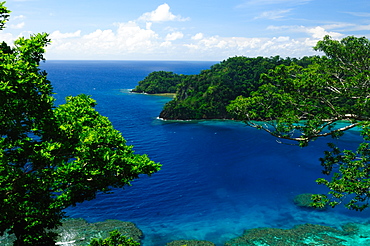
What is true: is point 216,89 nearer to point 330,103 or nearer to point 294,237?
point 294,237

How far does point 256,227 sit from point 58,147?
35137 mm

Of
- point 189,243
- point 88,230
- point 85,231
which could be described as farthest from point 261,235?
point 85,231

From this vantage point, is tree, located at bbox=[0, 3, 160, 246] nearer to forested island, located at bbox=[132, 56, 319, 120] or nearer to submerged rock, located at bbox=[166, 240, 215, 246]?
submerged rock, located at bbox=[166, 240, 215, 246]

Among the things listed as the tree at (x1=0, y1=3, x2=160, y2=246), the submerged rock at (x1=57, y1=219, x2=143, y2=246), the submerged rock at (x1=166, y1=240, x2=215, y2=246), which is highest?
the tree at (x1=0, y1=3, x2=160, y2=246)

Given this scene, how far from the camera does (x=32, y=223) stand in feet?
47.6

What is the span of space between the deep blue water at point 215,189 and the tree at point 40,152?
973 inches

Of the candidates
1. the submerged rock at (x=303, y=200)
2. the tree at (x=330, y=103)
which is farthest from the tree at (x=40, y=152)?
the submerged rock at (x=303, y=200)

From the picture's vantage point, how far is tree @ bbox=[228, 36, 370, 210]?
20.8 metres

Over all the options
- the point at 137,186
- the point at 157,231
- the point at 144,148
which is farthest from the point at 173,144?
the point at 157,231

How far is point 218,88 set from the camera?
380ft

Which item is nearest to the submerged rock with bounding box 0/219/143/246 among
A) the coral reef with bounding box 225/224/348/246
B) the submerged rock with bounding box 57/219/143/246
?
the submerged rock with bounding box 57/219/143/246

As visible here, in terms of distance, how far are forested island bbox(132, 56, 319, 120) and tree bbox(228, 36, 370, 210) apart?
77379 mm

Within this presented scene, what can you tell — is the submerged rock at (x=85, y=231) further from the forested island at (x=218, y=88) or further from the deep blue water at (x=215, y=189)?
the forested island at (x=218, y=88)

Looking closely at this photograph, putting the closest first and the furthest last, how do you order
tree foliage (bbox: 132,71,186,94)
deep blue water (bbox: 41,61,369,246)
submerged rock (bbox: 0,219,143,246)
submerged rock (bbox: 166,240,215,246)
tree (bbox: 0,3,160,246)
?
tree (bbox: 0,3,160,246) → submerged rock (bbox: 0,219,143,246) → submerged rock (bbox: 166,240,215,246) → deep blue water (bbox: 41,61,369,246) → tree foliage (bbox: 132,71,186,94)
